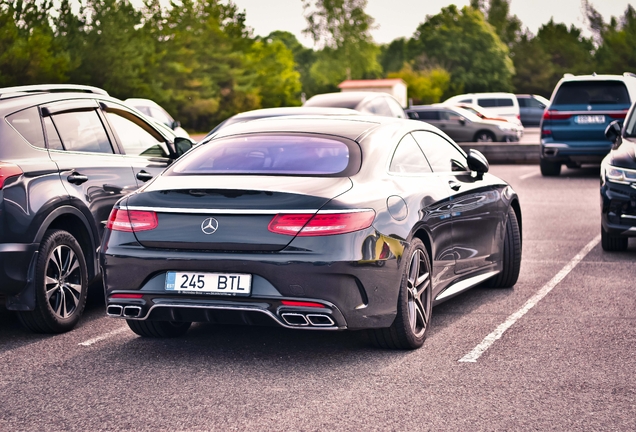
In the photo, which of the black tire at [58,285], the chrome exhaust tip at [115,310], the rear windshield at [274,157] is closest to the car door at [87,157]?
the black tire at [58,285]

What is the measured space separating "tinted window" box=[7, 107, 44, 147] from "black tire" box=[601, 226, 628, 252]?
5932mm

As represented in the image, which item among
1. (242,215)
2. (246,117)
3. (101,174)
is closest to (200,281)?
(242,215)

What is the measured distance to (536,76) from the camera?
4279 inches

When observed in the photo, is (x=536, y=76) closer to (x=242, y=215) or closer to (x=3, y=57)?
(x=3, y=57)

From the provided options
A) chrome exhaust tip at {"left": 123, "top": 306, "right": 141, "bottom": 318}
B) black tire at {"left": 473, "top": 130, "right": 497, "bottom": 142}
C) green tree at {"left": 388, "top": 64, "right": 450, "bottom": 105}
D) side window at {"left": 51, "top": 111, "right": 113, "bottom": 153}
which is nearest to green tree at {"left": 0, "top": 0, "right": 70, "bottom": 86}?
black tire at {"left": 473, "top": 130, "right": 497, "bottom": 142}

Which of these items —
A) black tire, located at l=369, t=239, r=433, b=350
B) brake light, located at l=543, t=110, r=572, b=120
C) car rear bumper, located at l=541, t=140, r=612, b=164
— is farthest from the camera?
brake light, located at l=543, t=110, r=572, b=120

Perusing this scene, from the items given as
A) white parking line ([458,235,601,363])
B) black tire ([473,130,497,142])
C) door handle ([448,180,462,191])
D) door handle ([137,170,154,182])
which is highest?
door handle ([137,170,154,182])

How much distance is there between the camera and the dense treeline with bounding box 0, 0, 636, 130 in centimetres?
5334

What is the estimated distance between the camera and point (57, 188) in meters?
6.80

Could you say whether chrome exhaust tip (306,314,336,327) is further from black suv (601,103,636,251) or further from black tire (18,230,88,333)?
black suv (601,103,636,251)

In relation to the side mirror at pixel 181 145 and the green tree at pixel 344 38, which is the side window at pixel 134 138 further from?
the green tree at pixel 344 38

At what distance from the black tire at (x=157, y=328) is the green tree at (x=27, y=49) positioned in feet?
142

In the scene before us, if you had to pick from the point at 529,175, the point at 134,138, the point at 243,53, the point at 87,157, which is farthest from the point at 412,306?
the point at 243,53

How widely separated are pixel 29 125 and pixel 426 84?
91725 millimetres
